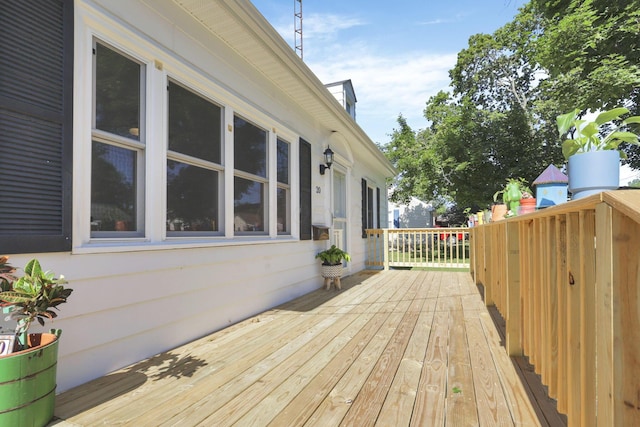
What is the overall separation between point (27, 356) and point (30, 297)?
0.25m

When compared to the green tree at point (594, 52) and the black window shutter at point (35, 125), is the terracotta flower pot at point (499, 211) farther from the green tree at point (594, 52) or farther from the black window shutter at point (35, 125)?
the green tree at point (594, 52)

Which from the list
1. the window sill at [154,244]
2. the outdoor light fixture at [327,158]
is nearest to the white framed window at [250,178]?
the window sill at [154,244]

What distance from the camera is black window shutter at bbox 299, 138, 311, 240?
15.3ft

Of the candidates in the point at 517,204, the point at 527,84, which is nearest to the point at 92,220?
the point at 517,204

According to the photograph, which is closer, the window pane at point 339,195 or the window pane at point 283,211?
the window pane at point 283,211

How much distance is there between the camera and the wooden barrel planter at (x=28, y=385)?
1332 mm

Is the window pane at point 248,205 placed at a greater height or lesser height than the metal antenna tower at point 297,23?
lesser

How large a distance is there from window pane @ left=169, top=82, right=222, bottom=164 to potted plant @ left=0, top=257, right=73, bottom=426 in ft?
4.74

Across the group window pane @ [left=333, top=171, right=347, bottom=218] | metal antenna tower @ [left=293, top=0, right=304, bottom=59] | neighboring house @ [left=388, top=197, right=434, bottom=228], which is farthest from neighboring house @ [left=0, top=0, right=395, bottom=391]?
neighboring house @ [left=388, top=197, right=434, bottom=228]

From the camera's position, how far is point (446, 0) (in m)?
6.54

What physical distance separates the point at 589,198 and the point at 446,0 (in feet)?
24.0

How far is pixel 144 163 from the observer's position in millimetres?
2395

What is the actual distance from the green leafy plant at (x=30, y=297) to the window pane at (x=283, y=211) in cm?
291

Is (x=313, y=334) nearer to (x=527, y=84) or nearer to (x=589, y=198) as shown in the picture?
(x=589, y=198)
